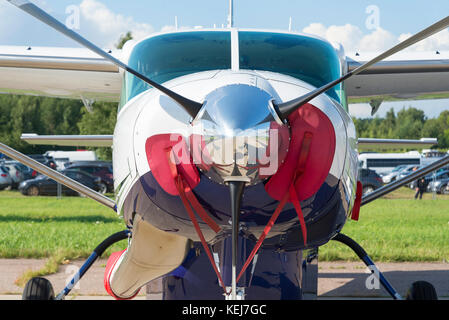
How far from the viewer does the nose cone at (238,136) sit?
2.10m

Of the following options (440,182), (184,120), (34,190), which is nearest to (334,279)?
(184,120)

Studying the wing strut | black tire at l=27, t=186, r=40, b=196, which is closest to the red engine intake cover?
the wing strut

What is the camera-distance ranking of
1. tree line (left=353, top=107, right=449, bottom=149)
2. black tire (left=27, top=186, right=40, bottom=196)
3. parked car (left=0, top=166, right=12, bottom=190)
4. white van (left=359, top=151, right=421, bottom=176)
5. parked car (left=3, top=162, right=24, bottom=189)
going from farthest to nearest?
→ tree line (left=353, top=107, right=449, bottom=149)
white van (left=359, top=151, right=421, bottom=176)
parked car (left=3, top=162, right=24, bottom=189)
parked car (left=0, top=166, right=12, bottom=190)
black tire (left=27, top=186, right=40, bottom=196)

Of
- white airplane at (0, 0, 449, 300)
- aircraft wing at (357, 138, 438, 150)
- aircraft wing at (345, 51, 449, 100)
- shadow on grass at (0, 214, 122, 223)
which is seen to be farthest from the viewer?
shadow on grass at (0, 214, 122, 223)

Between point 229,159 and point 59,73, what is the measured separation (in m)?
3.76

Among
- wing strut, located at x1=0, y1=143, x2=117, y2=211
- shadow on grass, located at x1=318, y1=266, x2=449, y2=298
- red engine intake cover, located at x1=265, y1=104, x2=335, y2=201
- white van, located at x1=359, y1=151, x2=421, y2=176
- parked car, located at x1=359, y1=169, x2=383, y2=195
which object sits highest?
white van, located at x1=359, y1=151, x2=421, y2=176

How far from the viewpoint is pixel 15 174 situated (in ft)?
87.0

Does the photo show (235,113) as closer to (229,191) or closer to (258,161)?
(258,161)

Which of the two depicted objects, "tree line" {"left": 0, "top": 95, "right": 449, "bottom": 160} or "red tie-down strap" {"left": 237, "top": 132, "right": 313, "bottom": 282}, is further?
"tree line" {"left": 0, "top": 95, "right": 449, "bottom": 160}

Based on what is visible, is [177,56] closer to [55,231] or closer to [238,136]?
[238,136]

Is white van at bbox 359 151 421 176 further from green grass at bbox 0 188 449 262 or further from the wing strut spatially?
the wing strut

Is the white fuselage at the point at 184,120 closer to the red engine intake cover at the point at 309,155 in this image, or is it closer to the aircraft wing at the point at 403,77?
the red engine intake cover at the point at 309,155

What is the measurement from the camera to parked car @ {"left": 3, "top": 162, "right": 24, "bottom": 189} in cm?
2639
